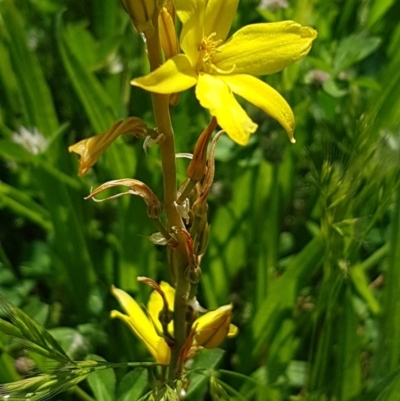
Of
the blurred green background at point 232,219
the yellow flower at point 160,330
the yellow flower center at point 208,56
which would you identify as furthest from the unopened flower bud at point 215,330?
the yellow flower center at point 208,56

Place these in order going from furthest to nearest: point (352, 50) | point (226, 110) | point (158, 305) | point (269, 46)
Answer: point (352, 50)
point (158, 305)
point (269, 46)
point (226, 110)

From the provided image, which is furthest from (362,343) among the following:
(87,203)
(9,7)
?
(9,7)

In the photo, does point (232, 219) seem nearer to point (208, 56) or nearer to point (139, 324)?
point (139, 324)

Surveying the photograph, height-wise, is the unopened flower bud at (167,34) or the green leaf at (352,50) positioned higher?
the unopened flower bud at (167,34)

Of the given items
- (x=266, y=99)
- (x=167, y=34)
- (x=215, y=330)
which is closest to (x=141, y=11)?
(x=167, y=34)

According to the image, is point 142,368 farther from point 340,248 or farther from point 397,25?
point 397,25

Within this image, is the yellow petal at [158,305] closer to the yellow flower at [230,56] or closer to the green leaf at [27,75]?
the yellow flower at [230,56]

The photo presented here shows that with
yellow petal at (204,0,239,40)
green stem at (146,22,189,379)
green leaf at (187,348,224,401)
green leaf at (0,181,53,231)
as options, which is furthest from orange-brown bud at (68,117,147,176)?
green leaf at (0,181,53,231)

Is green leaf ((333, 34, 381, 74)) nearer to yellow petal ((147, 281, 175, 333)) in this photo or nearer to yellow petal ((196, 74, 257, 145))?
yellow petal ((147, 281, 175, 333))
